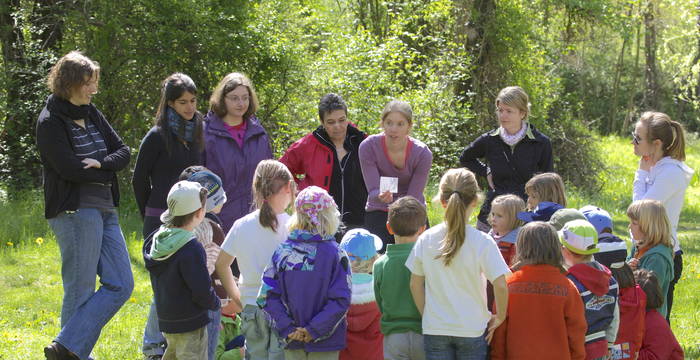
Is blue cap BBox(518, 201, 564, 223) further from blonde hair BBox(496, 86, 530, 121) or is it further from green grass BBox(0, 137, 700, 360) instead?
green grass BBox(0, 137, 700, 360)

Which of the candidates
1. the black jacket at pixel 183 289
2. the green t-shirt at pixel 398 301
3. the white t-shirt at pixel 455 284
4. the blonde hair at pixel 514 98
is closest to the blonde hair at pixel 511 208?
the white t-shirt at pixel 455 284

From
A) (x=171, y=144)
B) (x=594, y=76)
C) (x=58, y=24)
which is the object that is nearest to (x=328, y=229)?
(x=171, y=144)

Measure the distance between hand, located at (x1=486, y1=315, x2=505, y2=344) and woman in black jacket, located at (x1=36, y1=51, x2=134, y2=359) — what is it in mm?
2379

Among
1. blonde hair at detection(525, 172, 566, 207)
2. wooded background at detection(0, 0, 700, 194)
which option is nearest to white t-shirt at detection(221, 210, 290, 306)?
blonde hair at detection(525, 172, 566, 207)

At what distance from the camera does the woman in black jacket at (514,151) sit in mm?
5734

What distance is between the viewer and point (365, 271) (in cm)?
443

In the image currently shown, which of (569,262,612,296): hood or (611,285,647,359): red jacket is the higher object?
(569,262,612,296): hood

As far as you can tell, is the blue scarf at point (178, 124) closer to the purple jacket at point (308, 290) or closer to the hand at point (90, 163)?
the hand at point (90, 163)

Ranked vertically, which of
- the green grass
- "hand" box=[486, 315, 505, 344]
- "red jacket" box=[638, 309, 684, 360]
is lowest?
the green grass

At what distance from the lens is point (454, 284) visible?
4.07 metres

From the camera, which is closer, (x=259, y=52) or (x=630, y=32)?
(x=259, y=52)

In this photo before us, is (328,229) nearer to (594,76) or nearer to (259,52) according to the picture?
(259,52)

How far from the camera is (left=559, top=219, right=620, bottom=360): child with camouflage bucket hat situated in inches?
167

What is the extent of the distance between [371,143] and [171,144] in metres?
1.43
